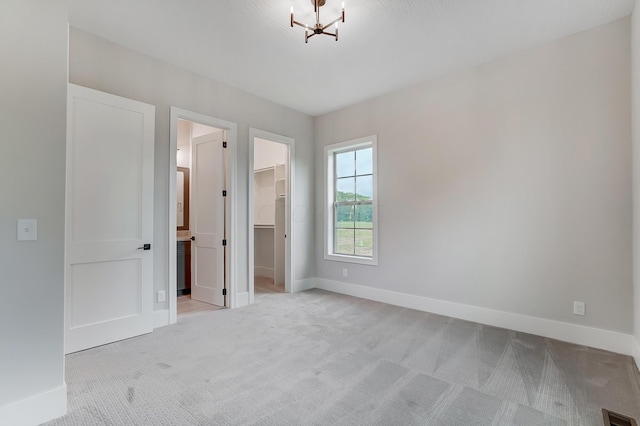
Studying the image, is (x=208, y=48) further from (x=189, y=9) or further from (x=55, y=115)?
(x=55, y=115)

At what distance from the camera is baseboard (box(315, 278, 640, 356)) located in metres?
2.60

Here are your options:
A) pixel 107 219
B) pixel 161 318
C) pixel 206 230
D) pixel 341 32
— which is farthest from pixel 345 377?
pixel 341 32

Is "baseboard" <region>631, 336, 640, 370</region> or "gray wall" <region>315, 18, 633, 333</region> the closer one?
"baseboard" <region>631, 336, 640, 370</region>

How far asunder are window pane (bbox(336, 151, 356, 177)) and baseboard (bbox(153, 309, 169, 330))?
10.3 ft

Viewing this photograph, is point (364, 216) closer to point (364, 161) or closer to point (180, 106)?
point (364, 161)

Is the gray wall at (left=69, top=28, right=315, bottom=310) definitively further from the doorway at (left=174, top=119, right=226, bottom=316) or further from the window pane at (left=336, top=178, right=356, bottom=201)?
the window pane at (left=336, top=178, right=356, bottom=201)

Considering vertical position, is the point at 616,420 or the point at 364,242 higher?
the point at 364,242

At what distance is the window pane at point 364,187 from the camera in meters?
4.48

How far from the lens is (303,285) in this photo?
491 cm

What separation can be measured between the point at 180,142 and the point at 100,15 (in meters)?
2.87

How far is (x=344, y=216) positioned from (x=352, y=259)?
28.0 inches

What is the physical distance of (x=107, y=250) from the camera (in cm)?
282

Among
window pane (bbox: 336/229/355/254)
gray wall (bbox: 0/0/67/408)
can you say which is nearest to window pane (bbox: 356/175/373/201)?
window pane (bbox: 336/229/355/254)

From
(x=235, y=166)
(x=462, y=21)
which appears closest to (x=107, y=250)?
(x=235, y=166)
